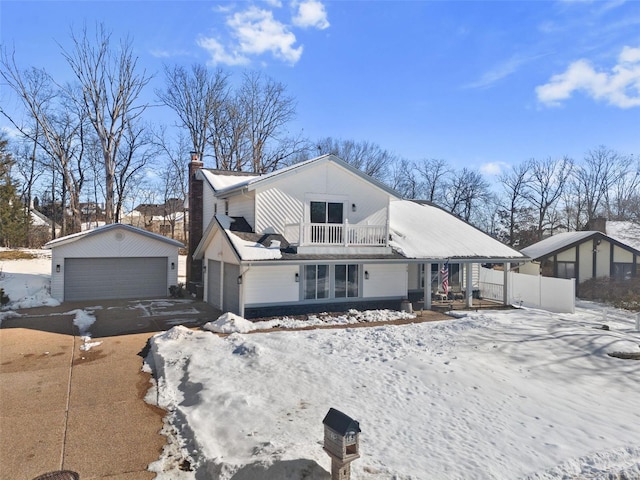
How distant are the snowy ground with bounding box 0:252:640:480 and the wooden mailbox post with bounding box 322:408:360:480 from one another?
323 mm

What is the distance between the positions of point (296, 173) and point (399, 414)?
10.6 meters

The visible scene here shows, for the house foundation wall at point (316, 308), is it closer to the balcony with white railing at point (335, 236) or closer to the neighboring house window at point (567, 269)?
the balcony with white railing at point (335, 236)

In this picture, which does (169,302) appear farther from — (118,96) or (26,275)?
(118,96)

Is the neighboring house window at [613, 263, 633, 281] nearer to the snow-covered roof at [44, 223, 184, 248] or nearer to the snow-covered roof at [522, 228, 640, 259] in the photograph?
the snow-covered roof at [522, 228, 640, 259]

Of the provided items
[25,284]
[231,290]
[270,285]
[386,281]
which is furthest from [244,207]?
[25,284]

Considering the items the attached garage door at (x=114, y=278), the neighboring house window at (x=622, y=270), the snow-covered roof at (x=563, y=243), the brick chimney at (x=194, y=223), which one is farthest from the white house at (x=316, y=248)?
the neighboring house window at (x=622, y=270)

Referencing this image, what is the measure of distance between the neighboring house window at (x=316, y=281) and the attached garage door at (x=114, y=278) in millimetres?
8396

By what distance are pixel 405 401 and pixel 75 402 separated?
5516 millimetres

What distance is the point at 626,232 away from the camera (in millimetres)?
31531

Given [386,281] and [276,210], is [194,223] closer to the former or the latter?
[276,210]

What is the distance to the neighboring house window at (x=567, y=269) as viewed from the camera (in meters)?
27.5

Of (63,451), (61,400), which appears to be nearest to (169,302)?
(61,400)

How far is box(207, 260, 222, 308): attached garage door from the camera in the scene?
53.5 feet

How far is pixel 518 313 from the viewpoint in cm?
1550
